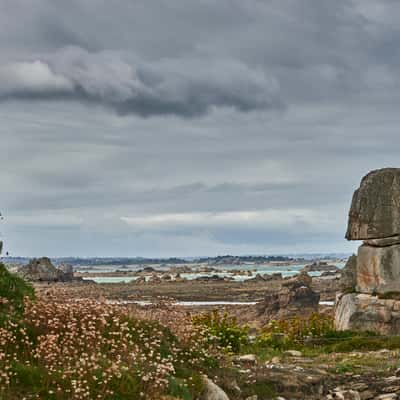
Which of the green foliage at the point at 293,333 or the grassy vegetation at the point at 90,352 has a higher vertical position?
the grassy vegetation at the point at 90,352

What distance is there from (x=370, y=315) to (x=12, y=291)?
1487 centimetres

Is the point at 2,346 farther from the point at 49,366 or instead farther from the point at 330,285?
the point at 330,285

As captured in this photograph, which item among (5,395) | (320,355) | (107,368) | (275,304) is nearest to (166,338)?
(107,368)

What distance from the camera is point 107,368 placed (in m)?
9.98

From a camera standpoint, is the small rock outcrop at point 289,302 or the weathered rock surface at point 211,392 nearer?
the weathered rock surface at point 211,392

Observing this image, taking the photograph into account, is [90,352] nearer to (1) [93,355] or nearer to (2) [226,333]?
(1) [93,355]

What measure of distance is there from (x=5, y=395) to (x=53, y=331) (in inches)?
93.7

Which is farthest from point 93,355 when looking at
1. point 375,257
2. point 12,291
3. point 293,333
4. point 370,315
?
point 375,257

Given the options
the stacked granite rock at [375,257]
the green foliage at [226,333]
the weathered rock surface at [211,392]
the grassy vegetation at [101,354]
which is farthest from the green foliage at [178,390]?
the stacked granite rock at [375,257]

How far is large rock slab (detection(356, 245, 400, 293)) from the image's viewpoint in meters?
24.6

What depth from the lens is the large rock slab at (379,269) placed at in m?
24.6

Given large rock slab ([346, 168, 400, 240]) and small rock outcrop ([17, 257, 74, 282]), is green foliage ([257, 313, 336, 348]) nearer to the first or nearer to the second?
large rock slab ([346, 168, 400, 240])

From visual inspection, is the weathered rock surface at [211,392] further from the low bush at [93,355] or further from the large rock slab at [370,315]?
the large rock slab at [370,315]

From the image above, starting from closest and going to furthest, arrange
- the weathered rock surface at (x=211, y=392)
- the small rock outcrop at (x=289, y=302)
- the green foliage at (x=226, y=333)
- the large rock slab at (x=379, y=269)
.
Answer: the weathered rock surface at (x=211, y=392) < the green foliage at (x=226, y=333) < the large rock slab at (x=379, y=269) < the small rock outcrop at (x=289, y=302)
